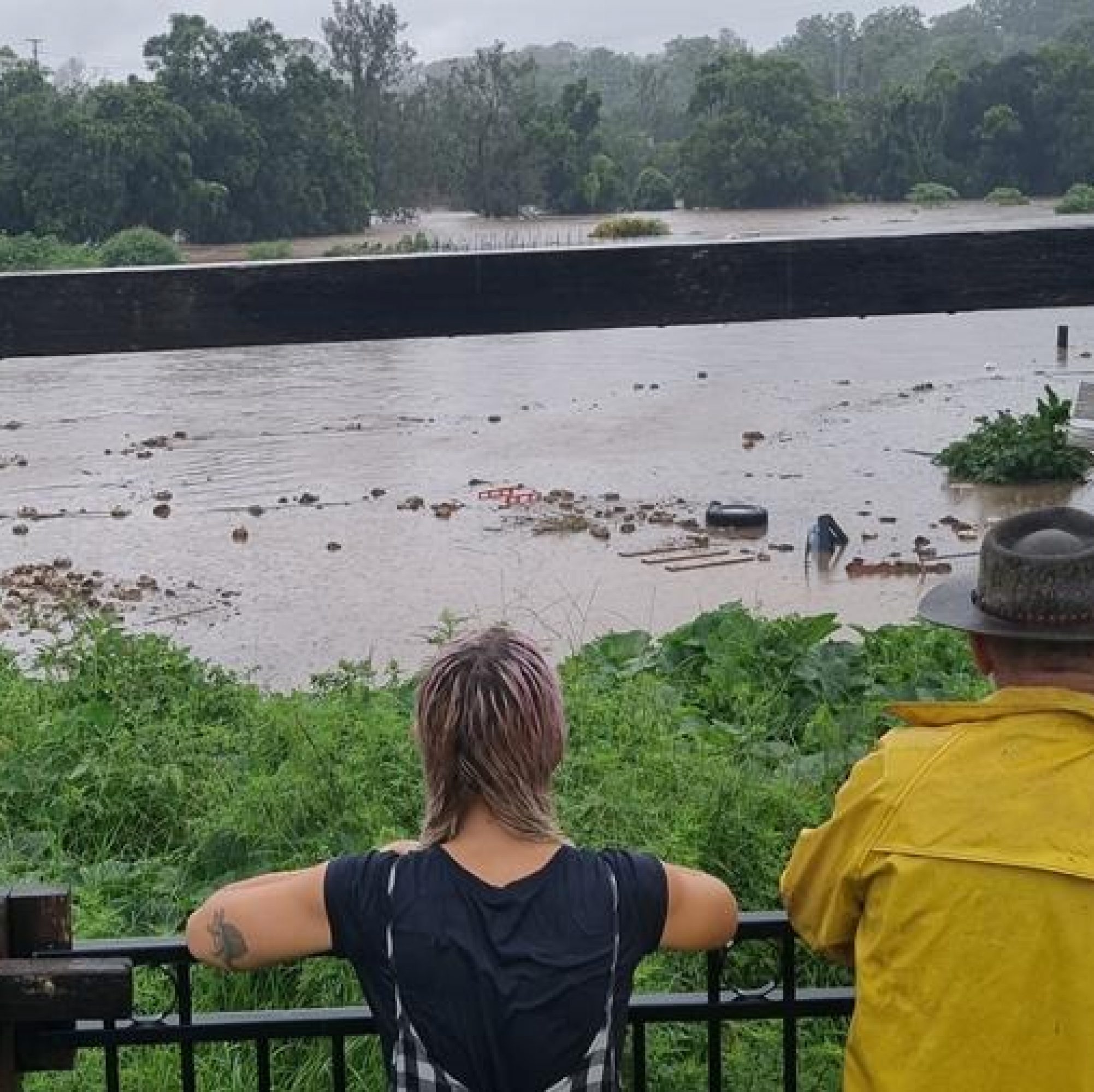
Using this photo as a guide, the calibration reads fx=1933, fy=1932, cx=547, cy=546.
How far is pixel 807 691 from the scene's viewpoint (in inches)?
253

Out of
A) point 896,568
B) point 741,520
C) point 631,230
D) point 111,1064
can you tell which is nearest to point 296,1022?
point 111,1064

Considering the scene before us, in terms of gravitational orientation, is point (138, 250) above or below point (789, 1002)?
above

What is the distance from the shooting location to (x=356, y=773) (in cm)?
496

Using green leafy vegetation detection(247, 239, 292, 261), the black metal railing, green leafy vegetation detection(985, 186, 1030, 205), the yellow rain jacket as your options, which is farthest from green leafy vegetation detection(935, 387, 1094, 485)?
green leafy vegetation detection(985, 186, 1030, 205)

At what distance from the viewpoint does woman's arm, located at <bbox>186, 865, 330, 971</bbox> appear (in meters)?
2.02

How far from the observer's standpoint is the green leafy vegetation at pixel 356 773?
3926mm

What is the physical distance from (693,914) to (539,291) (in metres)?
1.66

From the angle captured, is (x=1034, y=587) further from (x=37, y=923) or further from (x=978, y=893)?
Result: (x=37, y=923)

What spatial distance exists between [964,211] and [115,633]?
54.4 meters

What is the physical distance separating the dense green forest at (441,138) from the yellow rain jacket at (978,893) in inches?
1925

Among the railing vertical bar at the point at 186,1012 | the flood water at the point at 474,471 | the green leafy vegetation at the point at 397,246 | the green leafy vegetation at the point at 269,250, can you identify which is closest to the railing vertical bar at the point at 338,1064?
the railing vertical bar at the point at 186,1012

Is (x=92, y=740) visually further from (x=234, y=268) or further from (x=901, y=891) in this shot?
(x=901, y=891)

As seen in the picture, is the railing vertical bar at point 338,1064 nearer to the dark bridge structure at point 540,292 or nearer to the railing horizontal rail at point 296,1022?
the railing horizontal rail at point 296,1022

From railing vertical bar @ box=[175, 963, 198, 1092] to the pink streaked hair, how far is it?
0.39m
